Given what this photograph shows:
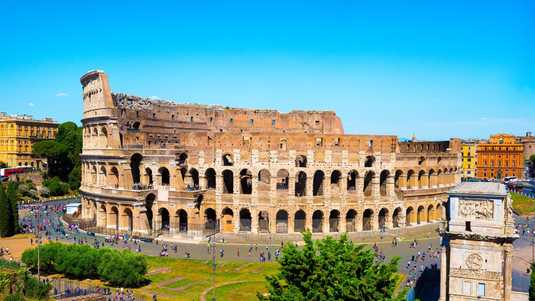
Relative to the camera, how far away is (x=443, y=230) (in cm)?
2902

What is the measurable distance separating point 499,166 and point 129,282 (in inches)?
4164

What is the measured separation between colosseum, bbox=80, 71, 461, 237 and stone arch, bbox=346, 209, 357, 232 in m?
0.12

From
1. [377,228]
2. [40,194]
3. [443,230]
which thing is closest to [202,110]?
[377,228]

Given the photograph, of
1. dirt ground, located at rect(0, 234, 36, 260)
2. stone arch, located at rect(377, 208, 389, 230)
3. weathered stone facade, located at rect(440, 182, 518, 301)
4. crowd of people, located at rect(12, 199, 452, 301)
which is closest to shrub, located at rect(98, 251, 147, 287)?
crowd of people, located at rect(12, 199, 452, 301)

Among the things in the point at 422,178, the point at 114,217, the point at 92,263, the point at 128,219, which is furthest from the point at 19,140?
the point at 422,178

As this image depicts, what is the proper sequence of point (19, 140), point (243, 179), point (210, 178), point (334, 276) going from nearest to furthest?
point (334, 276), point (210, 178), point (243, 179), point (19, 140)

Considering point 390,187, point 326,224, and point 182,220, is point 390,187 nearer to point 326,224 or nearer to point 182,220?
point 326,224

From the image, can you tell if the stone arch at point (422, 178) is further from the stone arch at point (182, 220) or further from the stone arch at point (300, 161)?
the stone arch at point (182, 220)

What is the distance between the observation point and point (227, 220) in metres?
55.8

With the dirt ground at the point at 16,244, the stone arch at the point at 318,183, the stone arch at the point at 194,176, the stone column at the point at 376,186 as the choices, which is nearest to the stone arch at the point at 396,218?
the stone column at the point at 376,186

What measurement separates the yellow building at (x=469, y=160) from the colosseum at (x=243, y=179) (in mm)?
64581

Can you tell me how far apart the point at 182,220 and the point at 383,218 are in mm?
23829

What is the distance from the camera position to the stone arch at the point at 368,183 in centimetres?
5806

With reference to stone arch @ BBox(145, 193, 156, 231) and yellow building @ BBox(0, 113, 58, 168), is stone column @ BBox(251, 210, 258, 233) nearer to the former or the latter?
stone arch @ BBox(145, 193, 156, 231)
